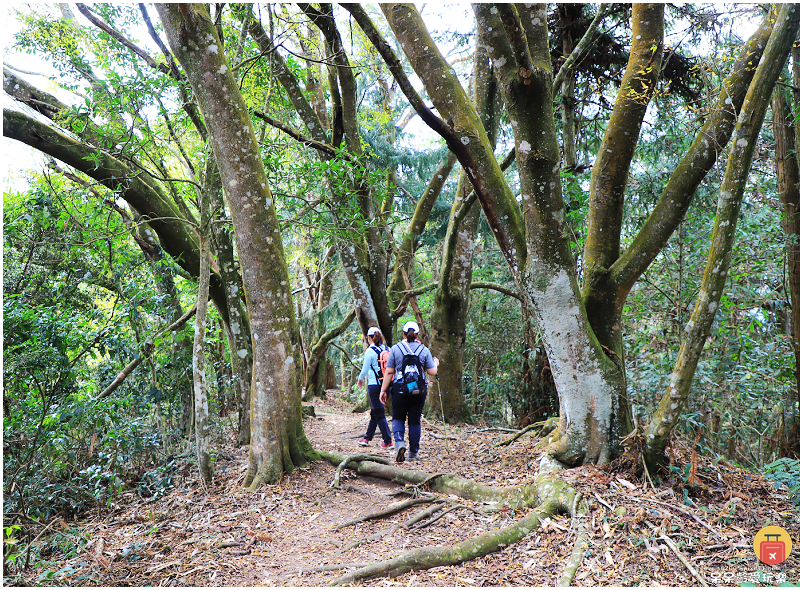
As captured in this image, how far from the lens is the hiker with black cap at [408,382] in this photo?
623 centimetres

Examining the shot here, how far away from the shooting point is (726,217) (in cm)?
395

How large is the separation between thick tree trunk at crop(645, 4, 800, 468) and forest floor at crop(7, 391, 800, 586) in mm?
726

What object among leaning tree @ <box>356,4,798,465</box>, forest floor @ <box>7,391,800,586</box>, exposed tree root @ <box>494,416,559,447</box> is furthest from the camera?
exposed tree root @ <box>494,416,559,447</box>

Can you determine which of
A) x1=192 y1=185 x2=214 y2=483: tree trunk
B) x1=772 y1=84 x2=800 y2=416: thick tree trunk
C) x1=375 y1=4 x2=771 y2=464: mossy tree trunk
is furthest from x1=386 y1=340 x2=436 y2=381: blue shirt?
x1=772 y1=84 x2=800 y2=416: thick tree trunk

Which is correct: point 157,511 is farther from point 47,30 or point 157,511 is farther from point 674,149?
point 674,149

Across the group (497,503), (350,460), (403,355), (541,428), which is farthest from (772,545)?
(350,460)

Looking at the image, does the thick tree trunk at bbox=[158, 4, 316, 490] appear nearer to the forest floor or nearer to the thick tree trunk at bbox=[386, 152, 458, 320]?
the forest floor

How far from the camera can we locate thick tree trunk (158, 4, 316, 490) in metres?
5.59

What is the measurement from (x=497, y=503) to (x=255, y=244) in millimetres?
3888

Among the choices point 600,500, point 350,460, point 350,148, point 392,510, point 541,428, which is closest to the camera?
point 600,500

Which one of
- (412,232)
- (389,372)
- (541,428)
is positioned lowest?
(541,428)

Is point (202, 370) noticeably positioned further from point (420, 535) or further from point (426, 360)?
point (420, 535)

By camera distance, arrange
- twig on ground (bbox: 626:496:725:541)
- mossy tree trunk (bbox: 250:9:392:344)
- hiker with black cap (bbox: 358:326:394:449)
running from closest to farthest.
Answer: twig on ground (bbox: 626:496:725:541), hiker with black cap (bbox: 358:326:394:449), mossy tree trunk (bbox: 250:9:392:344)

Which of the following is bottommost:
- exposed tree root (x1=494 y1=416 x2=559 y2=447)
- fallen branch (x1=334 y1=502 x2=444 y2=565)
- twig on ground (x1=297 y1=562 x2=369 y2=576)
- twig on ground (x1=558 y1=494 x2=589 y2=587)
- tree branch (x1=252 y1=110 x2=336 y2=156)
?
twig on ground (x1=297 y1=562 x2=369 y2=576)
